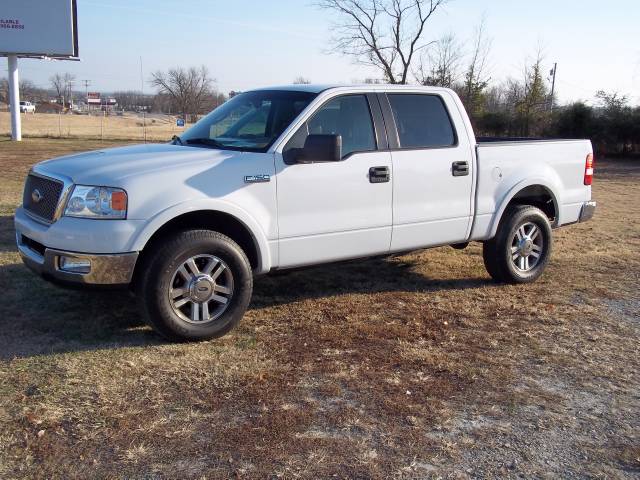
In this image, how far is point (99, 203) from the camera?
14.0ft

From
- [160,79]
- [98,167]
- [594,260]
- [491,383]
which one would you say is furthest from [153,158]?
[160,79]

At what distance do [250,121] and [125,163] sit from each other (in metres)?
1.25

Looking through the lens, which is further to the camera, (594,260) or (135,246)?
(594,260)

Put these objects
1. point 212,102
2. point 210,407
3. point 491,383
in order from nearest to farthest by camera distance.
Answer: point 210,407, point 491,383, point 212,102

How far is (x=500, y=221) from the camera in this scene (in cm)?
638

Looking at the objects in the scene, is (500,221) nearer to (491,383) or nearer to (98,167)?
(491,383)

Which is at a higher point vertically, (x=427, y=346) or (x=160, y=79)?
(x=160, y=79)

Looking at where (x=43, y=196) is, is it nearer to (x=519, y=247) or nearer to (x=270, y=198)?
(x=270, y=198)

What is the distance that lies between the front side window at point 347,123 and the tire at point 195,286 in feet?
3.97

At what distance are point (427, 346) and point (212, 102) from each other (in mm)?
66486

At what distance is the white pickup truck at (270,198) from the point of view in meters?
4.34

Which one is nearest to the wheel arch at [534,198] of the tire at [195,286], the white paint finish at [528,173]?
the white paint finish at [528,173]

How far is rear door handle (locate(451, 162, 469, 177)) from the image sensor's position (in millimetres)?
5750

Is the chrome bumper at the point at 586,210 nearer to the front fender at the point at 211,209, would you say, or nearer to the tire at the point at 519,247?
the tire at the point at 519,247
